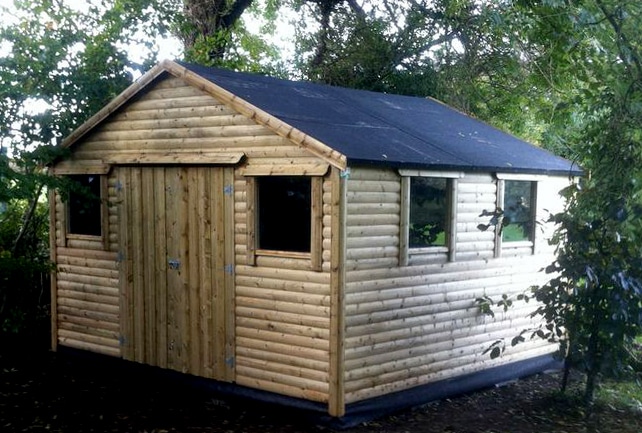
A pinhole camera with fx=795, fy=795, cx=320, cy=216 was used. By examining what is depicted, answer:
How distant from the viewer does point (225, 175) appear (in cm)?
834

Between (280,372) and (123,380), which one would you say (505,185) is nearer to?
(280,372)

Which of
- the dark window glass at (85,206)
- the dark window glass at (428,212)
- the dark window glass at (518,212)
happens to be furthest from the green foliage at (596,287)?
the dark window glass at (85,206)

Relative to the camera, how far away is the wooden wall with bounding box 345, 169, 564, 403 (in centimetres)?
755

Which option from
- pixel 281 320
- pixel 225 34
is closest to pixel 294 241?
pixel 281 320

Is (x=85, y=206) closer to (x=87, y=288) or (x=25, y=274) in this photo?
(x=87, y=288)

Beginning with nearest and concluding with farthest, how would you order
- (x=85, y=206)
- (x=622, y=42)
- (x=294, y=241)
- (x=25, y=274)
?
(x=622, y=42) → (x=294, y=241) → (x=85, y=206) → (x=25, y=274)

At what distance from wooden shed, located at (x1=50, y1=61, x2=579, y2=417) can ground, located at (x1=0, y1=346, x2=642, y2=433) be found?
0.79 ft

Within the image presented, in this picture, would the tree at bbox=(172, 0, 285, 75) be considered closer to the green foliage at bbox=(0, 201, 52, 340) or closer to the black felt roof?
the green foliage at bbox=(0, 201, 52, 340)

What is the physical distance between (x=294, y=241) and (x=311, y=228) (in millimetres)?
332

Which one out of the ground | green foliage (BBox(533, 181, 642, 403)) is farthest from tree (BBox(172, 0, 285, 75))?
Result: green foliage (BBox(533, 181, 642, 403))

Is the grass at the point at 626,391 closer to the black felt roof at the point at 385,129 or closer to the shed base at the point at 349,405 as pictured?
the shed base at the point at 349,405

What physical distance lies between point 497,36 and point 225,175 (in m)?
10.6

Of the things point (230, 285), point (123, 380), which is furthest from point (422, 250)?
point (123, 380)

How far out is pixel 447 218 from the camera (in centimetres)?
864
